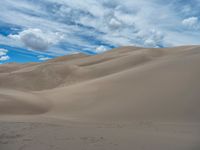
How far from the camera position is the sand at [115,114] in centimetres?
459

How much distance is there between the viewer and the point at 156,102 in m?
8.77

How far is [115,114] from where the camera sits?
8047 mm

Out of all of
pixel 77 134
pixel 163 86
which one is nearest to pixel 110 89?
pixel 163 86

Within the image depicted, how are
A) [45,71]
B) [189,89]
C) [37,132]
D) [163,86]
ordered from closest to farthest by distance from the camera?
[37,132] < [189,89] < [163,86] < [45,71]

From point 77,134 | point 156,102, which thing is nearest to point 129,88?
point 156,102

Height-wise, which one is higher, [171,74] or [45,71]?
[45,71]

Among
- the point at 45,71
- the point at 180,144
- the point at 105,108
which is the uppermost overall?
the point at 45,71

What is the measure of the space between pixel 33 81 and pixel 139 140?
14327 millimetres

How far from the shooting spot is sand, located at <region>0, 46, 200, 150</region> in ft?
15.1

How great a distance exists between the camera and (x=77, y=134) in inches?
202

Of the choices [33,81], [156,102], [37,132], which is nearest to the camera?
[37,132]

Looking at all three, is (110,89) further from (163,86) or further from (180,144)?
(180,144)

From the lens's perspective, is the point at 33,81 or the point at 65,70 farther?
the point at 65,70

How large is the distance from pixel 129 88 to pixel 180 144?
20.9ft
